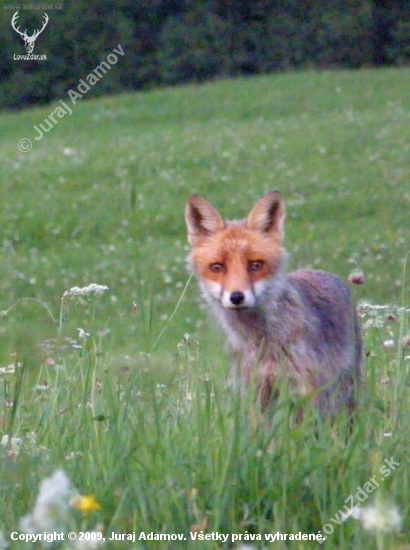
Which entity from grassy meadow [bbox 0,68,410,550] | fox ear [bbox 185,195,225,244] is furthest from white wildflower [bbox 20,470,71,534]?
fox ear [bbox 185,195,225,244]

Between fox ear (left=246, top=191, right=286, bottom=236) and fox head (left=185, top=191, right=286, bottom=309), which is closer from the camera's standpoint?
fox head (left=185, top=191, right=286, bottom=309)

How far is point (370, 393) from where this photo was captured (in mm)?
4277

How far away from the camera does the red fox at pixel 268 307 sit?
5.06 metres

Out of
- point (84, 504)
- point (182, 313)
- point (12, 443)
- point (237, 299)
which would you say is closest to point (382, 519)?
point (84, 504)

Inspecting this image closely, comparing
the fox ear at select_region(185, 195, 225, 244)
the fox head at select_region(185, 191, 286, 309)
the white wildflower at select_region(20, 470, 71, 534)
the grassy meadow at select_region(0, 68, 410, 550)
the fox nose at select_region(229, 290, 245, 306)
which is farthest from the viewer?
the fox ear at select_region(185, 195, 225, 244)

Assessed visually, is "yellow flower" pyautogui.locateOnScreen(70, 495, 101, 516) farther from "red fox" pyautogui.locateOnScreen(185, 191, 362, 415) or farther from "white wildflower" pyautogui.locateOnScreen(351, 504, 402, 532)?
"red fox" pyautogui.locateOnScreen(185, 191, 362, 415)

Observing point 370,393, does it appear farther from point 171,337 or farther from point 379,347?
point 171,337

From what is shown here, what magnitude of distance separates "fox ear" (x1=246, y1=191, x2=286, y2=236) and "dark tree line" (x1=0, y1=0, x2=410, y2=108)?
27577 millimetres

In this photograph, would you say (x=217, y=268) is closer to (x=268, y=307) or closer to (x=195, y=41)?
(x=268, y=307)

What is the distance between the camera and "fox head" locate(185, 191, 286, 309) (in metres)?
5.14

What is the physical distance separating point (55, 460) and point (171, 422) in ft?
1.97

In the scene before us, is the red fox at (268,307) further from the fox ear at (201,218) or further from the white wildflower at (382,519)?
the white wildflower at (382,519)

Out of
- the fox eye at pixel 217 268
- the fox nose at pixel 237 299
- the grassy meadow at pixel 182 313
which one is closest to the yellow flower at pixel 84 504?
the grassy meadow at pixel 182 313

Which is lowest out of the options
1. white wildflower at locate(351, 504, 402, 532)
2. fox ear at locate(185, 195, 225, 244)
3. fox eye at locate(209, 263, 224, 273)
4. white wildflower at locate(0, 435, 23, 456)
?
white wildflower at locate(0, 435, 23, 456)
